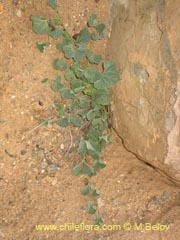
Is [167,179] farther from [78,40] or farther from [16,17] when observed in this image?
[16,17]

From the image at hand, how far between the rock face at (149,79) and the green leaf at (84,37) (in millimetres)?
113

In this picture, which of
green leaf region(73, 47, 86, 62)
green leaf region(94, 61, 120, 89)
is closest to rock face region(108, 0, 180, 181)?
green leaf region(94, 61, 120, 89)

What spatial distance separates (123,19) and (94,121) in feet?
1.56

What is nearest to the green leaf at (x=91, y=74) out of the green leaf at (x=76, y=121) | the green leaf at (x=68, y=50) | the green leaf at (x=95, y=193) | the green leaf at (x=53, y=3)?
the green leaf at (x=68, y=50)

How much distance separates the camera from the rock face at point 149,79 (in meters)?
1.60

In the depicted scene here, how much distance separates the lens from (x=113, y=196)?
1.97 metres

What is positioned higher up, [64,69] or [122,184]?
[64,69]

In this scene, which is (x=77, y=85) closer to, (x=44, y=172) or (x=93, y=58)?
(x=93, y=58)

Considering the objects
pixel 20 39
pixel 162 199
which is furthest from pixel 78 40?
pixel 162 199

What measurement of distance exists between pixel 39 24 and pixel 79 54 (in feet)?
0.71

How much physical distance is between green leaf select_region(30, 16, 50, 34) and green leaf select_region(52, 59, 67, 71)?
15 centimetres

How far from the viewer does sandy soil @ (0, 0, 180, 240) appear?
1884mm

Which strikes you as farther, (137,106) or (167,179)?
(167,179)

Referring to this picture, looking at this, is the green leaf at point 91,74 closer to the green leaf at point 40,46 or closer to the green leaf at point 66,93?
the green leaf at point 66,93
